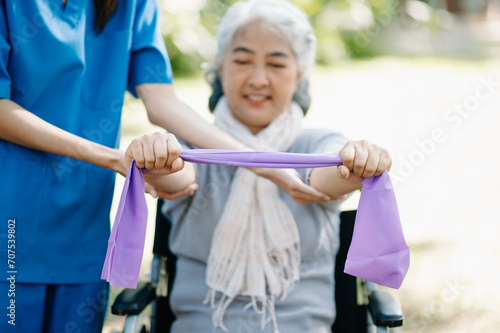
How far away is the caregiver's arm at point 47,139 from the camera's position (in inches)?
75.0

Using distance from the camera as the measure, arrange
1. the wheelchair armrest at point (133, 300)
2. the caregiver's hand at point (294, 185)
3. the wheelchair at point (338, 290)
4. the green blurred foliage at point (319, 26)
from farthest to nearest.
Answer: the green blurred foliage at point (319, 26) < the wheelchair at point (338, 290) < the wheelchair armrest at point (133, 300) < the caregiver's hand at point (294, 185)

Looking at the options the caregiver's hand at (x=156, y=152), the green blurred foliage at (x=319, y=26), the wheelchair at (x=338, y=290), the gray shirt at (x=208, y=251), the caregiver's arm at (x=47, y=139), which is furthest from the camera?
the green blurred foliage at (x=319, y=26)

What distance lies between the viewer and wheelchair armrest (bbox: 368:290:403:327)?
214 cm

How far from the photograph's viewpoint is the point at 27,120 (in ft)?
6.26

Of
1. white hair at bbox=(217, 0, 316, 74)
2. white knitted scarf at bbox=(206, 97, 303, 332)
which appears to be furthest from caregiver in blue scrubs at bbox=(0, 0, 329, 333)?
white hair at bbox=(217, 0, 316, 74)

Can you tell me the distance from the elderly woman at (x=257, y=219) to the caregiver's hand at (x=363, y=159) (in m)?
0.38

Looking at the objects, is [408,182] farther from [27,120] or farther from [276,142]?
[27,120]

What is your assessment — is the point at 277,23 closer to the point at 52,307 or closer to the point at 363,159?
the point at 363,159

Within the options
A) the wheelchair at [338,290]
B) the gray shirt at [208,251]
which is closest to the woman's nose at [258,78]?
the gray shirt at [208,251]

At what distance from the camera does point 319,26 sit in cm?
1117

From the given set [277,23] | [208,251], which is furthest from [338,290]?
[277,23]

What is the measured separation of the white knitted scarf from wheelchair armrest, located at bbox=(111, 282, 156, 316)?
0.76 feet

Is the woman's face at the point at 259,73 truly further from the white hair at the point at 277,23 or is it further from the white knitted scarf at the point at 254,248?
the white knitted scarf at the point at 254,248

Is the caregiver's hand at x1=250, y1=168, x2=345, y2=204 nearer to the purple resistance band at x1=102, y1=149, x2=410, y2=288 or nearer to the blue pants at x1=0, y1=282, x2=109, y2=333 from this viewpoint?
the purple resistance band at x1=102, y1=149, x2=410, y2=288
